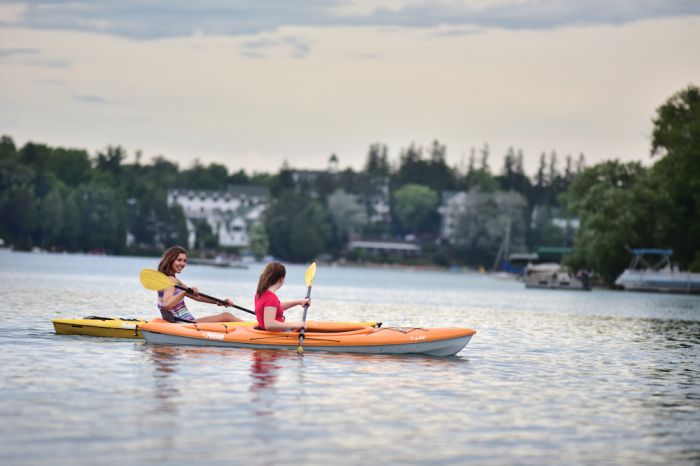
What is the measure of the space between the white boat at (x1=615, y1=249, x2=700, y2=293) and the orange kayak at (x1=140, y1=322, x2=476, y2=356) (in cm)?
6414

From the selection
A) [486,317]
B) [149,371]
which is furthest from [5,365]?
[486,317]

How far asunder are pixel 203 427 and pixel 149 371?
561cm

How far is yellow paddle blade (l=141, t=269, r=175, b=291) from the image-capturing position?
2216cm

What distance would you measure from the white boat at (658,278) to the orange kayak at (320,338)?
6414cm

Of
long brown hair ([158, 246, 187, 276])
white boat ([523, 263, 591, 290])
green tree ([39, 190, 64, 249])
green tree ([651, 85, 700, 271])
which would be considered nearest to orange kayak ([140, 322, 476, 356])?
long brown hair ([158, 246, 187, 276])

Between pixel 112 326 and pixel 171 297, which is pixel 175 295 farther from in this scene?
pixel 112 326

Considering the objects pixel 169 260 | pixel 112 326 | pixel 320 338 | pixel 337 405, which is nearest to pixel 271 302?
pixel 320 338

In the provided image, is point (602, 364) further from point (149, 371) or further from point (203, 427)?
point (203, 427)

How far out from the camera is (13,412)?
46.9ft

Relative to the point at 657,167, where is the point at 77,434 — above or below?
below

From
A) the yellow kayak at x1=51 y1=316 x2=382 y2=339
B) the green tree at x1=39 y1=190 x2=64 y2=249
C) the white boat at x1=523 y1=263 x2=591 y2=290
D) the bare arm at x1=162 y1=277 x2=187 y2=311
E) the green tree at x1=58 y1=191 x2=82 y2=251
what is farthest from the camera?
the green tree at x1=58 y1=191 x2=82 y2=251

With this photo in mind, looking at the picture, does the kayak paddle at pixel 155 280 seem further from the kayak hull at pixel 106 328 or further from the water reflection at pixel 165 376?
the kayak hull at pixel 106 328

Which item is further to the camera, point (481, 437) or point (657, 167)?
point (657, 167)

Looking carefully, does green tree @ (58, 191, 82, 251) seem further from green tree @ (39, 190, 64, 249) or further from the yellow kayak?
the yellow kayak
